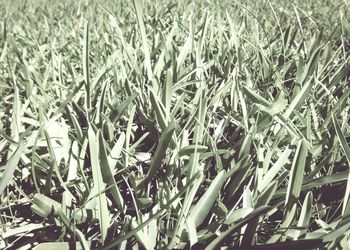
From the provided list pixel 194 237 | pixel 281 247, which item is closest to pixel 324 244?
pixel 281 247

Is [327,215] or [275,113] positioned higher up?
[275,113]

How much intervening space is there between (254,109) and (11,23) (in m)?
1.52

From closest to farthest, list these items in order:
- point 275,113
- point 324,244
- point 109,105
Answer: point 324,244, point 275,113, point 109,105

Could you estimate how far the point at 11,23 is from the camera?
177cm

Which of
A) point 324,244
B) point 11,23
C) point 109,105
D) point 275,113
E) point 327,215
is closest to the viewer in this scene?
point 324,244

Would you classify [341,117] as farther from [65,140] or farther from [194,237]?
[65,140]

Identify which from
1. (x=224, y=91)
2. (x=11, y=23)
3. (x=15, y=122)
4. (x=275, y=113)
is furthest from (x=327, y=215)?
(x=11, y=23)

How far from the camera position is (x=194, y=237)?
1.60 ft

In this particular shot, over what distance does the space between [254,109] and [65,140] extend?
397 millimetres

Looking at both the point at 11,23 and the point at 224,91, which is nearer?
the point at 224,91

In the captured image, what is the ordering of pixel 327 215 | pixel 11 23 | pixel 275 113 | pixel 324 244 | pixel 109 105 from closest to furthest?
pixel 324 244 < pixel 327 215 < pixel 275 113 < pixel 109 105 < pixel 11 23

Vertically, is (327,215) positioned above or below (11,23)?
below

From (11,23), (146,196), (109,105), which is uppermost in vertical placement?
(11,23)

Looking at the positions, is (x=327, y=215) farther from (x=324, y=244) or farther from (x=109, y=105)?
(x=109, y=105)
